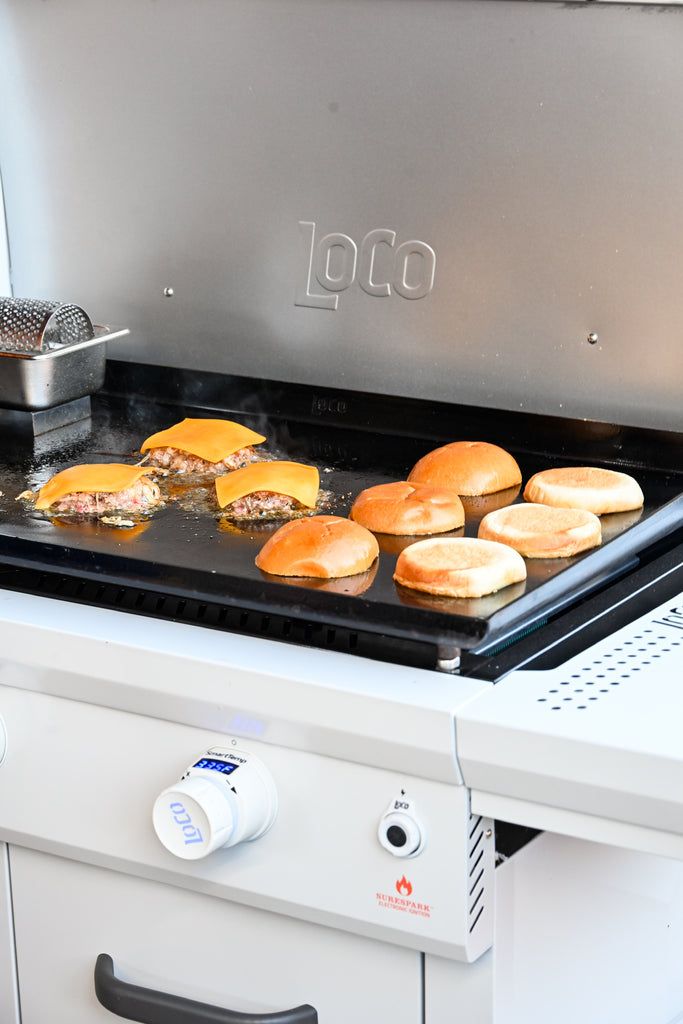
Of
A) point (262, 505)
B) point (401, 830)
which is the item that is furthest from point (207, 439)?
point (401, 830)

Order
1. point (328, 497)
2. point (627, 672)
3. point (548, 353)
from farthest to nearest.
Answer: point (548, 353) < point (328, 497) < point (627, 672)

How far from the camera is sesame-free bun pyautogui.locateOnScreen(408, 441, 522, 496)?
138 centimetres

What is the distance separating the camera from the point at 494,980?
1025mm

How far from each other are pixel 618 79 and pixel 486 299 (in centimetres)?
30

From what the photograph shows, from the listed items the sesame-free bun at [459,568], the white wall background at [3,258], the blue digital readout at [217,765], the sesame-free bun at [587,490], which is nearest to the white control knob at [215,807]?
the blue digital readout at [217,765]

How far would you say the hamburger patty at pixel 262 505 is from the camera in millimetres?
1333

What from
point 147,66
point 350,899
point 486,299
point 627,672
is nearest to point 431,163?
point 486,299

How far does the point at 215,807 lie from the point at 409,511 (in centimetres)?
38

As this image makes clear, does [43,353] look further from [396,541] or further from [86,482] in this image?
[396,541]

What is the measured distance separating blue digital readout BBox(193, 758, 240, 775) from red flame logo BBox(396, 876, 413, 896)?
0.53 ft

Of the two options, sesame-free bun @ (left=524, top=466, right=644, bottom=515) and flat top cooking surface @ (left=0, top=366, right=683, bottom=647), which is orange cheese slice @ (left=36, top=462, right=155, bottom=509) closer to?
flat top cooking surface @ (left=0, top=366, right=683, bottom=647)

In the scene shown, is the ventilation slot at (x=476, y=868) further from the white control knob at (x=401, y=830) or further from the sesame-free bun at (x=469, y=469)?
the sesame-free bun at (x=469, y=469)

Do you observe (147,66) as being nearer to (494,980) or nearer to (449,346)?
(449,346)

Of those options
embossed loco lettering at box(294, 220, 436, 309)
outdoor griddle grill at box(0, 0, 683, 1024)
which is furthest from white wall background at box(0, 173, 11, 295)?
embossed loco lettering at box(294, 220, 436, 309)
